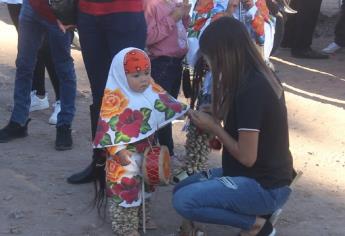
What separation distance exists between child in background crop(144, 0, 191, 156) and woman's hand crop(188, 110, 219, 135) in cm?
89

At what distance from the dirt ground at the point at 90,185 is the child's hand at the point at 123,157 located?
1.57 ft

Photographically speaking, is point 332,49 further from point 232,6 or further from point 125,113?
point 125,113

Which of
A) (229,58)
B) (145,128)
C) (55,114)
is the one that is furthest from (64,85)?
(229,58)

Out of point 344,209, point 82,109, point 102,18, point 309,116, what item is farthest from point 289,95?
point 102,18

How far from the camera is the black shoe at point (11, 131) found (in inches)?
193

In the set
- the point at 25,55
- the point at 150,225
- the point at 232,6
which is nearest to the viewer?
the point at 150,225

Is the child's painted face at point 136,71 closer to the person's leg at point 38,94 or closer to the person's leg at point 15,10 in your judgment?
the person's leg at point 15,10

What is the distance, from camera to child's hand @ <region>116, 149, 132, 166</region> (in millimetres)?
3400

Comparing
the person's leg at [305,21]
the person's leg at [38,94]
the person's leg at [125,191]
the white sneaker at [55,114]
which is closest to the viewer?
the person's leg at [125,191]

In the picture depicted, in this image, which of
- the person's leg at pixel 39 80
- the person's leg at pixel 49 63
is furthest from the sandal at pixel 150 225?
the person's leg at pixel 39 80

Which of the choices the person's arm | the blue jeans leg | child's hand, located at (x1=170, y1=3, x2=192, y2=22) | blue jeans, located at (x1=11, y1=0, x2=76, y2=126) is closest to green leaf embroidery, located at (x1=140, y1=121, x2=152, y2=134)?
the person's arm

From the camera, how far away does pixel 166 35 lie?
13.9ft

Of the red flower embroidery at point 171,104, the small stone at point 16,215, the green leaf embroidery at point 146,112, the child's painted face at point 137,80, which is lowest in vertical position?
the small stone at point 16,215

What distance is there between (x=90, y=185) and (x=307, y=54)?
173 inches
